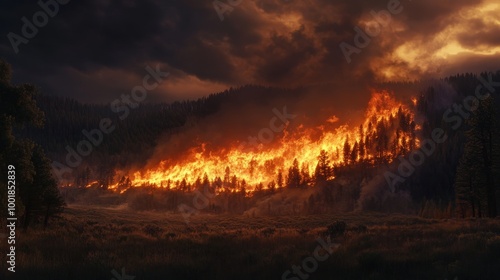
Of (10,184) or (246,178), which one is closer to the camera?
(10,184)

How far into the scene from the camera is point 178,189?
180750mm

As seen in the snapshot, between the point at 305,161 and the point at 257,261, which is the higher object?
the point at 305,161

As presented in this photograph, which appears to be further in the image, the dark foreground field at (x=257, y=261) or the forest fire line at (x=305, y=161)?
the forest fire line at (x=305, y=161)

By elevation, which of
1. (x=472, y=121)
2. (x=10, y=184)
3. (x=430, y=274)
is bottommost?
(x=430, y=274)

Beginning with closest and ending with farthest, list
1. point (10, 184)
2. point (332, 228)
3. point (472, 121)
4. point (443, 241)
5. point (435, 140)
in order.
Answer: point (443, 241) → point (10, 184) → point (332, 228) → point (472, 121) → point (435, 140)

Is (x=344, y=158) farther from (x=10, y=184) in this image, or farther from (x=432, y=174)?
(x=10, y=184)

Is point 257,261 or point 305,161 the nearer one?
point 257,261

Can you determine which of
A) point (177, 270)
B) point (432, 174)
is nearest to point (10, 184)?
point (177, 270)

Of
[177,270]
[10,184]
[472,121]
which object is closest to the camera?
[177,270]

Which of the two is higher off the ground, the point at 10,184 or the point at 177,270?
the point at 10,184

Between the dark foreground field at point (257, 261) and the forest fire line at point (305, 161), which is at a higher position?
the forest fire line at point (305, 161)

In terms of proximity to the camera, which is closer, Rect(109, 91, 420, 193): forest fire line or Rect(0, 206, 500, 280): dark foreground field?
Rect(0, 206, 500, 280): dark foreground field

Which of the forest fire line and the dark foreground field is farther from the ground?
the forest fire line

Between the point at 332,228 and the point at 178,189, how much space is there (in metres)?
156
